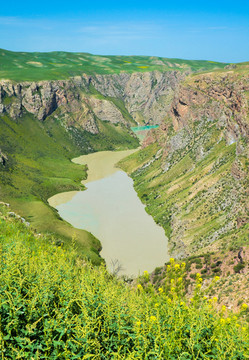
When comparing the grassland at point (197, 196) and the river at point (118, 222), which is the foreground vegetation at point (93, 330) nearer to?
Result: the grassland at point (197, 196)

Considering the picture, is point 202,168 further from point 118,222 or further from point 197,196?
point 118,222

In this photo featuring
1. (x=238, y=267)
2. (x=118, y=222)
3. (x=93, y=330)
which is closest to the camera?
(x=93, y=330)

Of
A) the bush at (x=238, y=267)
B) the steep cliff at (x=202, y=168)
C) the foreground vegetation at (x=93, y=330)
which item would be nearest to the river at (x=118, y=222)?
the steep cliff at (x=202, y=168)

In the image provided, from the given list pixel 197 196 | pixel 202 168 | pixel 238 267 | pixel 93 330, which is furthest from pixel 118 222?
pixel 93 330

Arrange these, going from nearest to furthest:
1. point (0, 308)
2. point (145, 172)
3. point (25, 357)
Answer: point (25, 357) → point (0, 308) → point (145, 172)

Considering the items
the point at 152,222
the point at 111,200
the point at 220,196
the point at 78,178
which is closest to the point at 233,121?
the point at 220,196

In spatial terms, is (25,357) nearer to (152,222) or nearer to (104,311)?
(104,311)

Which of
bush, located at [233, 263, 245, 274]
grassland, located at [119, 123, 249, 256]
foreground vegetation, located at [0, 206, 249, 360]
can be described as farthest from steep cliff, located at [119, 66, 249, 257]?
foreground vegetation, located at [0, 206, 249, 360]

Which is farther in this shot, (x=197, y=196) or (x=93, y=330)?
(x=197, y=196)
